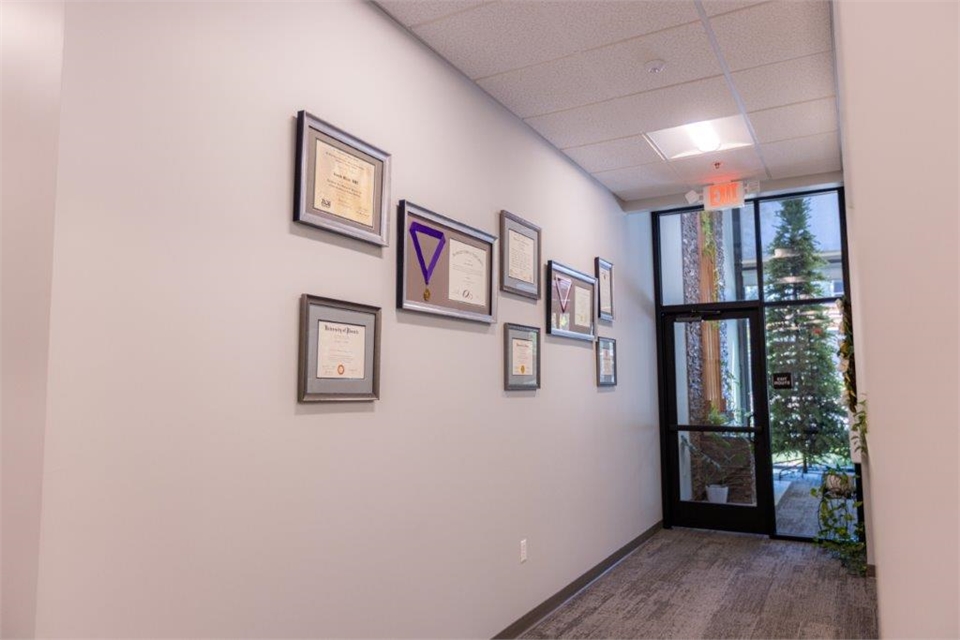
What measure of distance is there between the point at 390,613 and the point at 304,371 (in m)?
0.93

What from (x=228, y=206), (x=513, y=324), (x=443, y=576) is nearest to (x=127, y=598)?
(x=228, y=206)

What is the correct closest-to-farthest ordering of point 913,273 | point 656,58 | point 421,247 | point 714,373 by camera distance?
point 913,273, point 421,247, point 656,58, point 714,373

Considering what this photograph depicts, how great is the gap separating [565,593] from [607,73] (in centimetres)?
262

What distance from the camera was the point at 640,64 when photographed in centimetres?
271

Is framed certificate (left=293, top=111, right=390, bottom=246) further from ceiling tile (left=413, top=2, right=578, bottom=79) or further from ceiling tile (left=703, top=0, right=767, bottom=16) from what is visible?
ceiling tile (left=703, top=0, right=767, bottom=16)

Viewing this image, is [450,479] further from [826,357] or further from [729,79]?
[826,357]

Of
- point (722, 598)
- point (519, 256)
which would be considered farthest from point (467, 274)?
point (722, 598)

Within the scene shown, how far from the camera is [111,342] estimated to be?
1.40 m

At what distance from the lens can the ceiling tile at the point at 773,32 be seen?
2.32 meters

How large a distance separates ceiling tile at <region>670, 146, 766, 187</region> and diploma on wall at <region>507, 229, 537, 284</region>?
1.36 metres

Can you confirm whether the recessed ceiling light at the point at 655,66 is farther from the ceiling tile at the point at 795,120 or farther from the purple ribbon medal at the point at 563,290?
the purple ribbon medal at the point at 563,290

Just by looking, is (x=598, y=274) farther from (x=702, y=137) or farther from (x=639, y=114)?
(x=639, y=114)

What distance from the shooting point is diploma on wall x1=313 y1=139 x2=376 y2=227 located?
1957 millimetres

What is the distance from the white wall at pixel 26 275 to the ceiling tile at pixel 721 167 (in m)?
3.38
